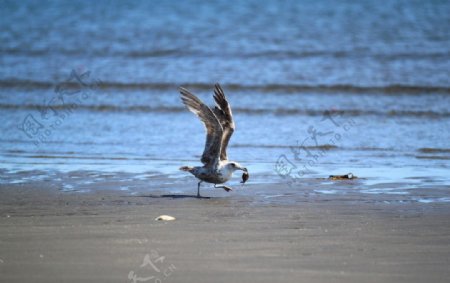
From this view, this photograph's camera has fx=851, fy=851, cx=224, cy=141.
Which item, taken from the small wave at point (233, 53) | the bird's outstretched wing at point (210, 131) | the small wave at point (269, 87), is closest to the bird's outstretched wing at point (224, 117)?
the bird's outstretched wing at point (210, 131)

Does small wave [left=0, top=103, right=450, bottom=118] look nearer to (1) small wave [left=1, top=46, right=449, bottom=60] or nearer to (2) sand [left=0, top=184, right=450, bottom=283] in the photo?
(1) small wave [left=1, top=46, right=449, bottom=60]

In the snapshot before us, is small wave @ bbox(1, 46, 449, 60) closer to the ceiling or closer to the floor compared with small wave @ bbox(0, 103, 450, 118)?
closer to the ceiling

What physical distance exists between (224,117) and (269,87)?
8.01m

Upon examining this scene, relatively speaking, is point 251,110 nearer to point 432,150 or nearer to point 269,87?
point 269,87

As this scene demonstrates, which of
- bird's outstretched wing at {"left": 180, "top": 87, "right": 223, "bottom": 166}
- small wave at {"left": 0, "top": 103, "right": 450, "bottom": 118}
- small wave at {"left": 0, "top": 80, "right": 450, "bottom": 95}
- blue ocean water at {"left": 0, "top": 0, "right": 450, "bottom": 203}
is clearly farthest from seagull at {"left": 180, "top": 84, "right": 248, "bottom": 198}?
small wave at {"left": 0, "top": 80, "right": 450, "bottom": 95}

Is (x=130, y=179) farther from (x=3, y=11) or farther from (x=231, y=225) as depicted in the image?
(x=3, y=11)

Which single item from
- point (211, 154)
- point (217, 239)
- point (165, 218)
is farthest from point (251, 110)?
point (217, 239)

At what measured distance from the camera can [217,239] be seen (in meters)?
6.57

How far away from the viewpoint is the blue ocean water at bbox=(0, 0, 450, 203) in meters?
11.7

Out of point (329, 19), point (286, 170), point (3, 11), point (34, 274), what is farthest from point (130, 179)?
point (3, 11)

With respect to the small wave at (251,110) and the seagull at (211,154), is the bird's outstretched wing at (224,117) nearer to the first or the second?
the seagull at (211,154)

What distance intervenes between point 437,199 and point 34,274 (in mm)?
4548

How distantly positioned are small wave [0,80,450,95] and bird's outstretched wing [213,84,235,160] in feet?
24.4

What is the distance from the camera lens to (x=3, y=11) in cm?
2983
